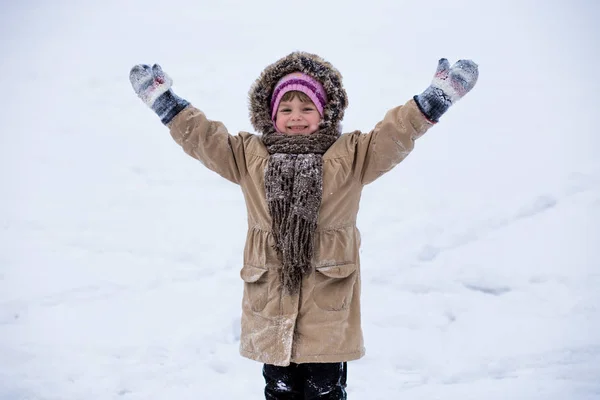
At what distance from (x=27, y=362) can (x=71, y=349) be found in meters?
0.21

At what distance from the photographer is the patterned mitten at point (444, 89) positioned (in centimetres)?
170

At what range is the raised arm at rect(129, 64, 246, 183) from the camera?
73.5 inches

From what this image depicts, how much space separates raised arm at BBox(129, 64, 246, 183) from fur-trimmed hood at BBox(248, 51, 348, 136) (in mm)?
146

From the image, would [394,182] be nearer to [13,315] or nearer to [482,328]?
[482,328]

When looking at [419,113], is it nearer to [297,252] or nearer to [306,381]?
[297,252]

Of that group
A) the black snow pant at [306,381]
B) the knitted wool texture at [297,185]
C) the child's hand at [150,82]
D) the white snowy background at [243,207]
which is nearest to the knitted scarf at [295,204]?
the knitted wool texture at [297,185]

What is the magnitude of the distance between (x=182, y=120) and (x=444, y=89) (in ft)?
2.69

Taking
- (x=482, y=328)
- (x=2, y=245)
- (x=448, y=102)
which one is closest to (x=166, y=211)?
(x=2, y=245)

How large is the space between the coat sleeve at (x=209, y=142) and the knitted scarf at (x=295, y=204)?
16 cm

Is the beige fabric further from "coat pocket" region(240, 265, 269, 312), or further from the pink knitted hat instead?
the pink knitted hat

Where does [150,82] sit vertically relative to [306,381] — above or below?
above

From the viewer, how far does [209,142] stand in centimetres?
189

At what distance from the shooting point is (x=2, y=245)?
13.7 ft

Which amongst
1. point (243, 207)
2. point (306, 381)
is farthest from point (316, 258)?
point (243, 207)
